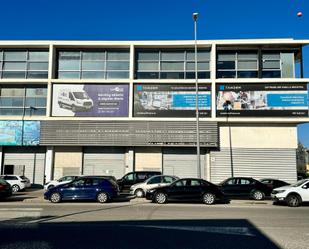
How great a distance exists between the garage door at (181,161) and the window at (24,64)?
12725 mm

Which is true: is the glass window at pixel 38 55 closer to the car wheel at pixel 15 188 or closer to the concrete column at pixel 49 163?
the concrete column at pixel 49 163

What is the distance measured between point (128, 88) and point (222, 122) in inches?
330

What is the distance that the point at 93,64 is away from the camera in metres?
30.0

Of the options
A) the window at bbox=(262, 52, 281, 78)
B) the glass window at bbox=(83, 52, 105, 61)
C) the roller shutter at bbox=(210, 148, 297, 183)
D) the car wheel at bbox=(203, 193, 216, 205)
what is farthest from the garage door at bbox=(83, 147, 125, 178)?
the window at bbox=(262, 52, 281, 78)

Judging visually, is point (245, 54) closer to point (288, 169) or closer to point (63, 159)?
point (288, 169)

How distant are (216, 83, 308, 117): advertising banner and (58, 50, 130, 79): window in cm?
872

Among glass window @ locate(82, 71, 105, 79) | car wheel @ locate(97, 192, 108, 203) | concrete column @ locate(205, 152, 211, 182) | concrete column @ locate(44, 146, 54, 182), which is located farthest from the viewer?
glass window @ locate(82, 71, 105, 79)

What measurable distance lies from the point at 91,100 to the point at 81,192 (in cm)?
1212

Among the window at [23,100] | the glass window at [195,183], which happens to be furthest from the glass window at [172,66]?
the glass window at [195,183]

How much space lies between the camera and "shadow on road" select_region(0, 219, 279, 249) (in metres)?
7.90

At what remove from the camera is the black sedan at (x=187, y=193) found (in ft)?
57.6

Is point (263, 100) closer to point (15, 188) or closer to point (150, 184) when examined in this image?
point (150, 184)

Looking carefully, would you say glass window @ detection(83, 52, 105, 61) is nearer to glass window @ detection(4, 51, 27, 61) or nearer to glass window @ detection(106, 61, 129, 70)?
glass window @ detection(106, 61, 129, 70)

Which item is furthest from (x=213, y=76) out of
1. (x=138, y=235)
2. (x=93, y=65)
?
(x=138, y=235)
